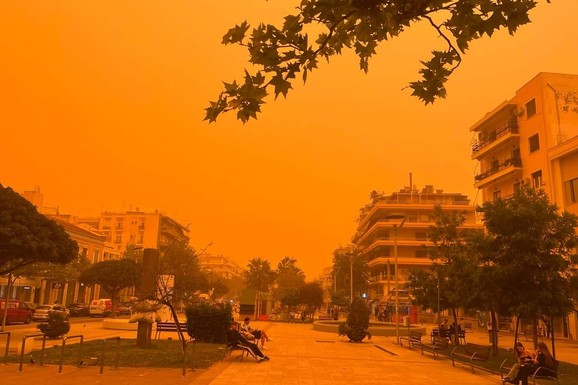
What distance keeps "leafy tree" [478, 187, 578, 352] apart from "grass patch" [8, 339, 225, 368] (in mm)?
10035

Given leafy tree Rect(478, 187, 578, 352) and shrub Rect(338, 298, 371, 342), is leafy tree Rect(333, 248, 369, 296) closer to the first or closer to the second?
shrub Rect(338, 298, 371, 342)

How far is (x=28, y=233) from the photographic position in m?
23.9

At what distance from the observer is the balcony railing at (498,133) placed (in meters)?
39.2

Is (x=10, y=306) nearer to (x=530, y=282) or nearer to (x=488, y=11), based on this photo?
(x=530, y=282)

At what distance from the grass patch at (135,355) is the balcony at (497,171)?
29986mm

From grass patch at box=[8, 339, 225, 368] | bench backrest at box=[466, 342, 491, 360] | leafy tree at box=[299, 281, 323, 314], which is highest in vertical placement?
leafy tree at box=[299, 281, 323, 314]

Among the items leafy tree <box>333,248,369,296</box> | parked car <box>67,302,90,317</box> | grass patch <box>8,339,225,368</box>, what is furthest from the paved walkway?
leafy tree <box>333,248,369,296</box>

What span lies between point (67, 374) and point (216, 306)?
9861mm

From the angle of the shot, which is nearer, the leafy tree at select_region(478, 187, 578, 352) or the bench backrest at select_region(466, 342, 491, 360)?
the bench backrest at select_region(466, 342, 491, 360)

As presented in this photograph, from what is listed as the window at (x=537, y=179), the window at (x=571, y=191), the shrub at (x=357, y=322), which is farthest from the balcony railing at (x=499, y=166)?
the shrub at (x=357, y=322)

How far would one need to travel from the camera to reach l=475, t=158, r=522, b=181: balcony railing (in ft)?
127

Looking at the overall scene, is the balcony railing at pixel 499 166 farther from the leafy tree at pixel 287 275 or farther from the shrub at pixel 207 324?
the leafy tree at pixel 287 275

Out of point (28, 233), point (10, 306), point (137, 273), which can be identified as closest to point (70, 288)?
point (137, 273)

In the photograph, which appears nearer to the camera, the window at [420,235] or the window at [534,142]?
the window at [534,142]
